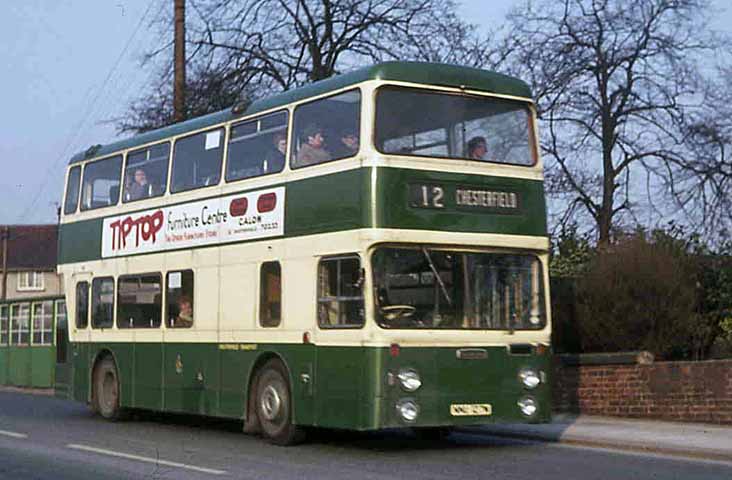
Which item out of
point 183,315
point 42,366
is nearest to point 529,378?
point 183,315

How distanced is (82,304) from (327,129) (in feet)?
25.4

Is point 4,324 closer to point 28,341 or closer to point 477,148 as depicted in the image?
point 28,341

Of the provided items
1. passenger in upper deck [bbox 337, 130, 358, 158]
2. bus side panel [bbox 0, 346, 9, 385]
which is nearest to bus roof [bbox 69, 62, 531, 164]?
passenger in upper deck [bbox 337, 130, 358, 158]

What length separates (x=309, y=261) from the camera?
16203mm

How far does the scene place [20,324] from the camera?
3775cm

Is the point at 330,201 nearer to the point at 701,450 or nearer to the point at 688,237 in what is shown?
the point at 701,450

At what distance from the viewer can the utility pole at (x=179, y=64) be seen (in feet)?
93.6

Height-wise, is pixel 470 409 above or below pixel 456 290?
below

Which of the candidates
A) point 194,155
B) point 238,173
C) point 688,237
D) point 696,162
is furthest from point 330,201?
point 696,162

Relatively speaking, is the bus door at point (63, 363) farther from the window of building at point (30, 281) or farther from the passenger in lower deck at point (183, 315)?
the window of building at point (30, 281)

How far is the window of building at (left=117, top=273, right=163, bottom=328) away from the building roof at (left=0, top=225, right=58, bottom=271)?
7102 cm

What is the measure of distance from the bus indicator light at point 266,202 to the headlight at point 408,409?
330cm

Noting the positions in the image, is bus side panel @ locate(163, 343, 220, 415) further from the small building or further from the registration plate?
the small building

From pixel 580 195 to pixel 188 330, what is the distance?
60.2 feet
